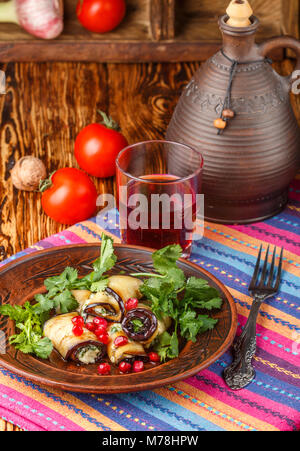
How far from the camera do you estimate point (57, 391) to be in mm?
1231

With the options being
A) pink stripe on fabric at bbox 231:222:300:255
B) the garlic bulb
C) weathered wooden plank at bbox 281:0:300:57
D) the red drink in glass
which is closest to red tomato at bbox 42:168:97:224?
the red drink in glass

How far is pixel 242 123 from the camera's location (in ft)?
5.13

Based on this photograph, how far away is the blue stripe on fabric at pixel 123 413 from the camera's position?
1170 mm

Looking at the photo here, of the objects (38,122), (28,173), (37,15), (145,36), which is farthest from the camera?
(145,36)

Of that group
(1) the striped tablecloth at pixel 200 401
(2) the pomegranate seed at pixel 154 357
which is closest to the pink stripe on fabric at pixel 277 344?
(1) the striped tablecloth at pixel 200 401

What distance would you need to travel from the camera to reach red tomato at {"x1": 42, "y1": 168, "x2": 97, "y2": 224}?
1680 millimetres

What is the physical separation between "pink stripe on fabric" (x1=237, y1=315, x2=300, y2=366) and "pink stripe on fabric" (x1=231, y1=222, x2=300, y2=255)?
0.30 m

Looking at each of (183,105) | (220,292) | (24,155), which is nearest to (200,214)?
(183,105)

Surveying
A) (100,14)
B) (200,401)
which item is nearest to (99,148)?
(100,14)

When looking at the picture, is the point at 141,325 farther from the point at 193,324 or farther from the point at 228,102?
the point at 228,102

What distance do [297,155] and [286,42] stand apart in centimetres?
27

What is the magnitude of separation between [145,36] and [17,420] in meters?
1.54

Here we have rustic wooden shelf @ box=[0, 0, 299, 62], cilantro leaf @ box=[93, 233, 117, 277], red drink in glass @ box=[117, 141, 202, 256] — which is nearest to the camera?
cilantro leaf @ box=[93, 233, 117, 277]

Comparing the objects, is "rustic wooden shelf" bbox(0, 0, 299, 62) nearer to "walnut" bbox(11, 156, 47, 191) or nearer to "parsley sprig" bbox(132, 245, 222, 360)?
"walnut" bbox(11, 156, 47, 191)
